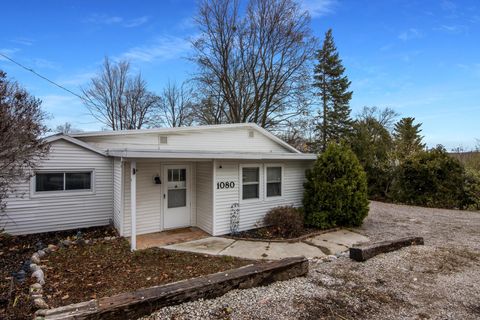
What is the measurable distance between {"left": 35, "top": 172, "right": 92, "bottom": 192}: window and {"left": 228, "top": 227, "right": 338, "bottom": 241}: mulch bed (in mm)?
4857

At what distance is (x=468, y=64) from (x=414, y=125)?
21.0 meters

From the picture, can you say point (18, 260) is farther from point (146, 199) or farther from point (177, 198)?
point (177, 198)

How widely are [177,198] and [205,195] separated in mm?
973

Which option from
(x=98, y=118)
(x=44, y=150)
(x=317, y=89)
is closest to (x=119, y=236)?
(x=44, y=150)

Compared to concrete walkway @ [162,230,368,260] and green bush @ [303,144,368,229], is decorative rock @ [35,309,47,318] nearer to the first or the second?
concrete walkway @ [162,230,368,260]

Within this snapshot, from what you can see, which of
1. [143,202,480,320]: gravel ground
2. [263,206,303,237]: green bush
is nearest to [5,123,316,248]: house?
[263,206,303,237]: green bush

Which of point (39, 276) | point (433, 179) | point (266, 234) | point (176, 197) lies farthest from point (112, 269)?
point (433, 179)

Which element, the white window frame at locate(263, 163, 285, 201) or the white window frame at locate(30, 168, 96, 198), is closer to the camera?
the white window frame at locate(30, 168, 96, 198)

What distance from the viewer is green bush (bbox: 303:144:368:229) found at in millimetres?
7805

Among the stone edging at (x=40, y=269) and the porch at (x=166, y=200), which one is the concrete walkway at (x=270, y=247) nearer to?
the porch at (x=166, y=200)

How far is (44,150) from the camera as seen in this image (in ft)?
17.2

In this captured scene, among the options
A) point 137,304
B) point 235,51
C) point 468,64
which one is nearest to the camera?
point 137,304

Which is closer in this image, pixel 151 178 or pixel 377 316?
pixel 377 316

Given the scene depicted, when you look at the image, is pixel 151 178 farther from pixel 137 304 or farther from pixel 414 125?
pixel 414 125
